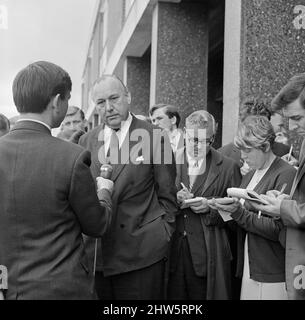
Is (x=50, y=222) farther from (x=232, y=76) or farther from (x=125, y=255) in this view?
(x=232, y=76)

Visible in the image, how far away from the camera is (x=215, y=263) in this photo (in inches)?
170

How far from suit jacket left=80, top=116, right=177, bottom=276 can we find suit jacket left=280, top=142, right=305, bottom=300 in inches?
39.3

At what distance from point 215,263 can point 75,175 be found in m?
2.16

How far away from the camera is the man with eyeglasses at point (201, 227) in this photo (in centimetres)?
430

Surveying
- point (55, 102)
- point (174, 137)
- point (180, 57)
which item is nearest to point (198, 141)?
point (174, 137)

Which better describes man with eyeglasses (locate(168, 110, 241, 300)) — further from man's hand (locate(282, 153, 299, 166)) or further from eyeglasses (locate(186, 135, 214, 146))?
man's hand (locate(282, 153, 299, 166))

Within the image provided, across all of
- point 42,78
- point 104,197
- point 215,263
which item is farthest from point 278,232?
point 42,78

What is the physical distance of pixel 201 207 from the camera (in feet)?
13.8

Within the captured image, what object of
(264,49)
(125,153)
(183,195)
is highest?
(264,49)

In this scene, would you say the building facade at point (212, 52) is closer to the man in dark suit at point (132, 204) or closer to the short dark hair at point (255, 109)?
the short dark hair at point (255, 109)

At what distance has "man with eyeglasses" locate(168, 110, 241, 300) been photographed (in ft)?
14.1

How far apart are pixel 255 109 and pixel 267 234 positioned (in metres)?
1.39

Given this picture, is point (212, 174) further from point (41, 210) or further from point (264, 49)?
point (41, 210)

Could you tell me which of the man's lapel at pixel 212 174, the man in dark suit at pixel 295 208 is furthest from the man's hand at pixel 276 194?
the man's lapel at pixel 212 174
